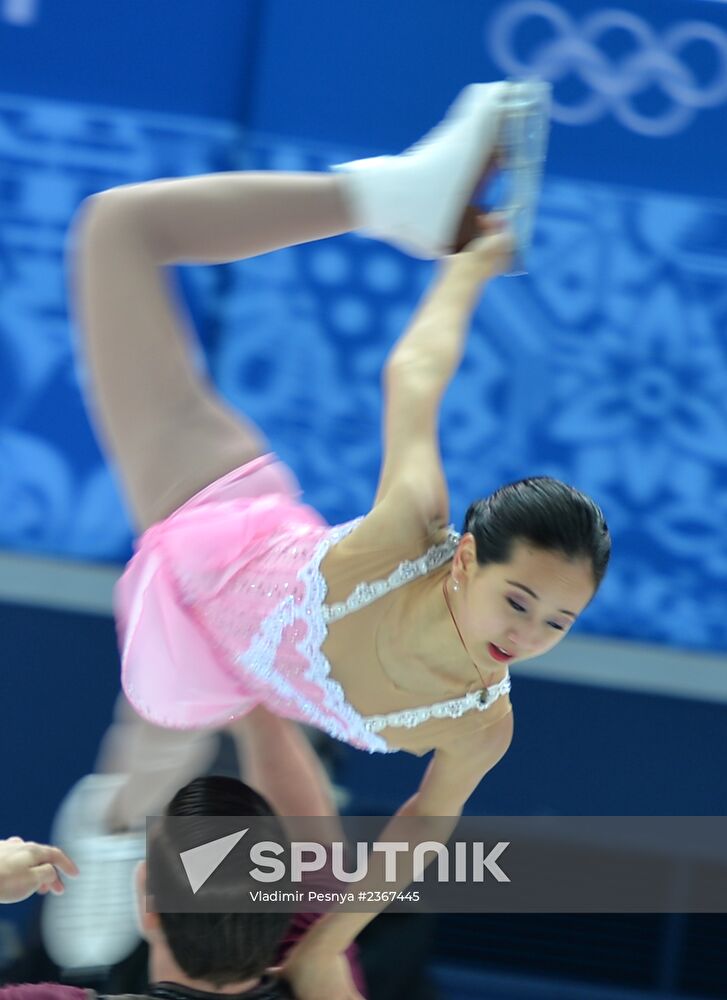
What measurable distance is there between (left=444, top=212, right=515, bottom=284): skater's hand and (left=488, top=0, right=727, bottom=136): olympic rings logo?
1.28 metres

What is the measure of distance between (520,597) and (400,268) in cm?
172

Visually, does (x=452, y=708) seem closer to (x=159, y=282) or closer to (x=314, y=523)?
(x=314, y=523)

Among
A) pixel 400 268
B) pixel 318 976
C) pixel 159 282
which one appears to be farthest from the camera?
pixel 400 268

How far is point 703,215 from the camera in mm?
3100

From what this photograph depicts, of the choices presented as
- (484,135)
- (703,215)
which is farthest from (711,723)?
(484,135)

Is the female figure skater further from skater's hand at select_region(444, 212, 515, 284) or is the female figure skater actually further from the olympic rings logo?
the olympic rings logo

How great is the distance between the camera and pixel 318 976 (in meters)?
1.53

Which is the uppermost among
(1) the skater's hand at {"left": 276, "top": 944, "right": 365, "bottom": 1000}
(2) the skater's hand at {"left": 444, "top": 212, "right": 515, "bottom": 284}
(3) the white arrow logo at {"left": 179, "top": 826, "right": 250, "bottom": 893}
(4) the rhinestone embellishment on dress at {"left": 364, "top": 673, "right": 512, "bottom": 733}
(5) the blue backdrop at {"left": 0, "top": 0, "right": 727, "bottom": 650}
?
(5) the blue backdrop at {"left": 0, "top": 0, "right": 727, "bottom": 650}

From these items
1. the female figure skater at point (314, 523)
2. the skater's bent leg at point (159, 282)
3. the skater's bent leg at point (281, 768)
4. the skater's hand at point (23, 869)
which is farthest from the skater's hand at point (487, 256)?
the skater's hand at point (23, 869)

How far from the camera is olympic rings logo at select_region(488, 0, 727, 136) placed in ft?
9.96

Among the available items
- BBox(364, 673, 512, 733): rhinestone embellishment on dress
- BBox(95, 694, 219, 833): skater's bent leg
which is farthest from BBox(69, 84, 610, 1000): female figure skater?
BBox(95, 694, 219, 833): skater's bent leg

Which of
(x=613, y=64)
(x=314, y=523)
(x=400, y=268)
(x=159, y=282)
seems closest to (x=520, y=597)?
(x=314, y=523)

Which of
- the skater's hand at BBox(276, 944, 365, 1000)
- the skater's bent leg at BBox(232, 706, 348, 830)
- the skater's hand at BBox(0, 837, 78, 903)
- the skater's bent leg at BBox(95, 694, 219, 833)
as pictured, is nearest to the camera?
the skater's hand at BBox(0, 837, 78, 903)

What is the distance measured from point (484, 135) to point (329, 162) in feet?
4.06
